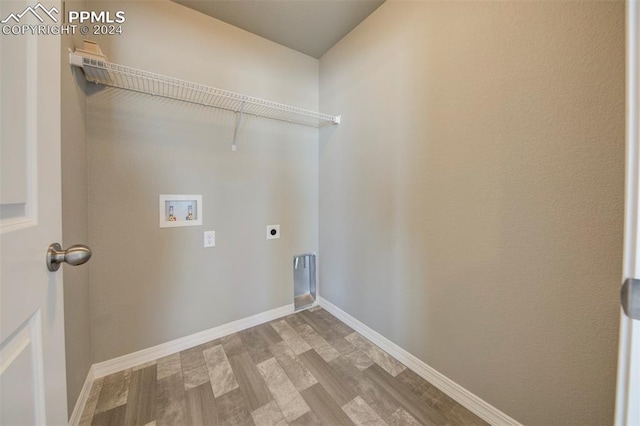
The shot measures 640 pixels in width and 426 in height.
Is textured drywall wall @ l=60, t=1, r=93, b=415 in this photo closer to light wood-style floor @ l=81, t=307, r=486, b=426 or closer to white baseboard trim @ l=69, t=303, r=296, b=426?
white baseboard trim @ l=69, t=303, r=296, b=426

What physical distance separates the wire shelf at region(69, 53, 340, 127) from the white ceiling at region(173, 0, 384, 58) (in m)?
0.64

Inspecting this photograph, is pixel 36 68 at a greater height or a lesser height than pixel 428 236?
greater

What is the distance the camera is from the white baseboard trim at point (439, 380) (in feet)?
3.97

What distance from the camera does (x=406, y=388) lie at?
144 centimetres

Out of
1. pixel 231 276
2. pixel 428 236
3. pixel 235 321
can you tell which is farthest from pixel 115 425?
pixel 428 236

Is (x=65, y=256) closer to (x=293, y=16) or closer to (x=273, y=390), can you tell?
(x=273, y=390)

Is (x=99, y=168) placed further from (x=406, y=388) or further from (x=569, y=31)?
(x=569, y=31)

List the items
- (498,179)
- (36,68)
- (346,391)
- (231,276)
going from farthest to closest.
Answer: (231,276) < (346,391) < (498,179) < (36,68)

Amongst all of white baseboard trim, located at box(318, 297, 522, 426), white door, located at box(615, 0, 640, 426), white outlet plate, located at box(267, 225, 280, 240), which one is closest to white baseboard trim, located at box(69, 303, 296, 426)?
white outlet plate, located at box(267, 225, 280, 240)

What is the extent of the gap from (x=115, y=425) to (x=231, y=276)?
39.5 inches

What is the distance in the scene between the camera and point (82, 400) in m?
1.28

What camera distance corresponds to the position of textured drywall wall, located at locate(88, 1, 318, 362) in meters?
1.51

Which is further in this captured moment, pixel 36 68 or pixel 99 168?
pixel 99 168

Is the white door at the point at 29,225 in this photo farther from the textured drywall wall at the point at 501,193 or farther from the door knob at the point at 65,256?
the textured drywall wall at the point at 501,193
